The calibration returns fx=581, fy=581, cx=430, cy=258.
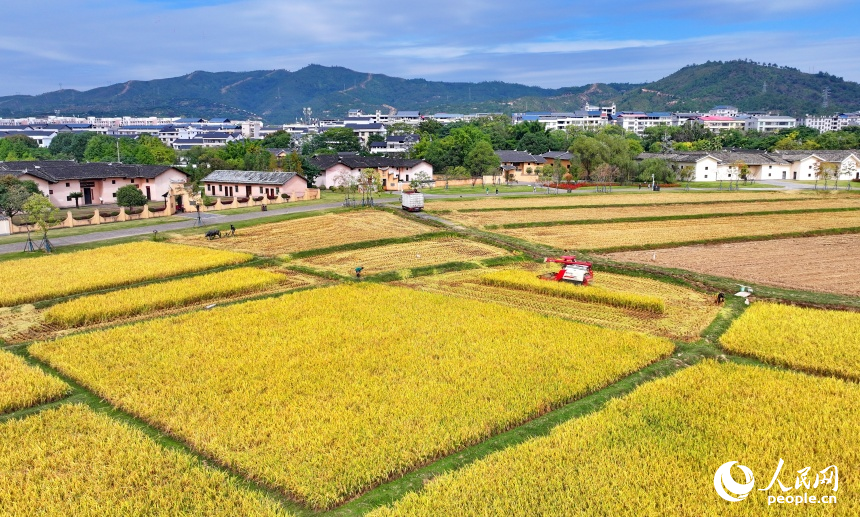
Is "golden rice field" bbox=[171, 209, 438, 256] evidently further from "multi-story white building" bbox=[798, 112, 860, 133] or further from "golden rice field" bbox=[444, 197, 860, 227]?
"multi-story white building" bbox=[798, 112, 860, 133]

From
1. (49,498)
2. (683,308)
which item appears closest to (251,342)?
(49,498)

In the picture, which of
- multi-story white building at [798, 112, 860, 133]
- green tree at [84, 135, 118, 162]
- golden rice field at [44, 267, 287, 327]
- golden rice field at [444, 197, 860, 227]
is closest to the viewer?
golden rice field at [44, 267, 287, 327]

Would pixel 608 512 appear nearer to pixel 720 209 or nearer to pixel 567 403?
pixel 567 403

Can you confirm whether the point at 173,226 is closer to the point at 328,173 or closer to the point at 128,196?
the point at 128,196

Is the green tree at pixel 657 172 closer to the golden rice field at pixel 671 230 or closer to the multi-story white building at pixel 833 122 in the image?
the golden rice field at pixel 671 230

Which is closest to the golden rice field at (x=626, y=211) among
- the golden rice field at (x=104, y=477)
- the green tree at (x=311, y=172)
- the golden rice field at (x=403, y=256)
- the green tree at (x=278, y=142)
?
the golden rice field at (x=403, y=256)

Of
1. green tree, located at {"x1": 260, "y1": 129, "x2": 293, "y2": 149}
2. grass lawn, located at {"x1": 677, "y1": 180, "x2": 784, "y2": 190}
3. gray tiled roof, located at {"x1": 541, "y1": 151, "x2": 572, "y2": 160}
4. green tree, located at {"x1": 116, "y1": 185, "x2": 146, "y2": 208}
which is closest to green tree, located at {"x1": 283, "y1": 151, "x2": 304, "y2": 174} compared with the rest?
green tree, located at {"x1": 116, "y1": 185, "x2": 146, "y2": 208}
